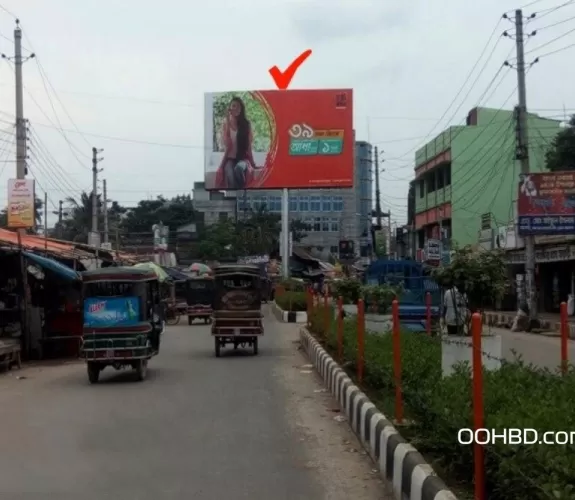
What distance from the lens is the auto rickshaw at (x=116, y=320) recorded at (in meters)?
15.2

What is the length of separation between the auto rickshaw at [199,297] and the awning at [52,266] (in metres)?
16.4

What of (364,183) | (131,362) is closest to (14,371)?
(131,362)

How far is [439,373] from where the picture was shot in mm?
8031

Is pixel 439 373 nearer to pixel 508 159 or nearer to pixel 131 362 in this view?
pixel 131 362

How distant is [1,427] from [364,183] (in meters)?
86.9

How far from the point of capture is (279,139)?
43250mm

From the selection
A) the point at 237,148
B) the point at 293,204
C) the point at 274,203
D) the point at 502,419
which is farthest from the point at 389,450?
the point at 274,203

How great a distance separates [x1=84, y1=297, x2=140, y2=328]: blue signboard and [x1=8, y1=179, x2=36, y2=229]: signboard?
9.70m

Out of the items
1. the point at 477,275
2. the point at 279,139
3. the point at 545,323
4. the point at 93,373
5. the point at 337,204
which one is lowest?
the point at 93,373

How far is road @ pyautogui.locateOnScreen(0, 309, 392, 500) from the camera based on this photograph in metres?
7.15

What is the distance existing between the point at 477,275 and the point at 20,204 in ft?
61.4

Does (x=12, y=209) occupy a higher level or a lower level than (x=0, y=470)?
higher

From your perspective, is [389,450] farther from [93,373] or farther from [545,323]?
[545,323]
